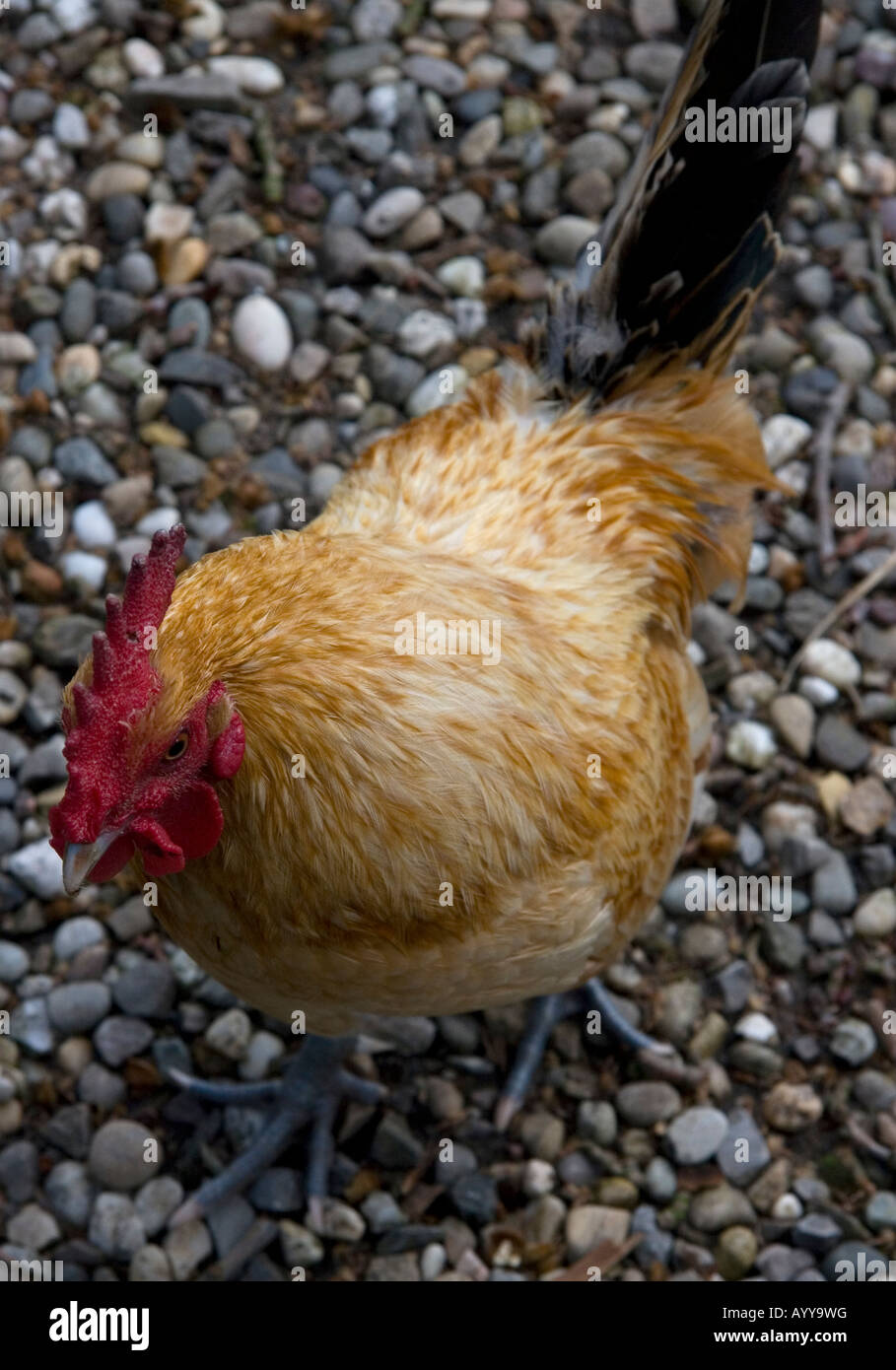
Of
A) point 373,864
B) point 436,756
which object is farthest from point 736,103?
point 373,864

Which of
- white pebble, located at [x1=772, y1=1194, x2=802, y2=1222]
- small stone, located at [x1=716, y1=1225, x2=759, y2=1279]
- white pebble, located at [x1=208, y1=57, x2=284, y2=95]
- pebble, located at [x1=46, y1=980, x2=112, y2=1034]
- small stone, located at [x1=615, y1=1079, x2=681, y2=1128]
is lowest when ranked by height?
small stone, located at [x1=716, y1=1225, x2=759, y2=1279]

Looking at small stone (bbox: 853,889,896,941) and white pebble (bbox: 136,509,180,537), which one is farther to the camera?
white pebble (bbox: 136,509,180,537)

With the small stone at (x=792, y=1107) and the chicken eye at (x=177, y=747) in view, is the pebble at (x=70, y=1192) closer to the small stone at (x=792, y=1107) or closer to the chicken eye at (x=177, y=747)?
the chicken eye at (x=177, y=747)

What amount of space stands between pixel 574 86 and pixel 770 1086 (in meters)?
4.10

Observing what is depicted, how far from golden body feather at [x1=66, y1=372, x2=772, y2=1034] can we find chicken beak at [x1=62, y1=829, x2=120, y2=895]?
24cm

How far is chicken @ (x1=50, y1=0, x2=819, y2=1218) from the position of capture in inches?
108

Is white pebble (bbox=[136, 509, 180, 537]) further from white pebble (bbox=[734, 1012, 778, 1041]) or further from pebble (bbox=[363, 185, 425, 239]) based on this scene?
white pebble (bbox=[734, 1012, 778, 1041])

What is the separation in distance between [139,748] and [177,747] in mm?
75

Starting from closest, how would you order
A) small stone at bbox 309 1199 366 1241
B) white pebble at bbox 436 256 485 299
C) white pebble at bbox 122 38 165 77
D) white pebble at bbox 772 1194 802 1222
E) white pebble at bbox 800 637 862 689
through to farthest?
small stone at bbox 309 1199 366 1241 → white pebble at bbox 772 1194 802 1222 → white pebble at bbox 800 637 862 689 → white pebble at bbox 436 256 485 299 → white pebble at bbox 122 38 165 77

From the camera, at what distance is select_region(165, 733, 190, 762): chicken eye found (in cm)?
265

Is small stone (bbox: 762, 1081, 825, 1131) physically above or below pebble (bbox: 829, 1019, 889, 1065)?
below

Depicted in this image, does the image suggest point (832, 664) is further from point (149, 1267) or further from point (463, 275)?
point (149, 1267)

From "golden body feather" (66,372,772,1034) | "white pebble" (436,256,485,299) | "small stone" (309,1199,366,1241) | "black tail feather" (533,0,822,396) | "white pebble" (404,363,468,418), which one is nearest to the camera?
"golden body feather" (66,372,772,1034)

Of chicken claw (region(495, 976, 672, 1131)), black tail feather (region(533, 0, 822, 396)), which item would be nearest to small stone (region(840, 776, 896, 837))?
chicken claw (region(495, 976, 672, 1131))
